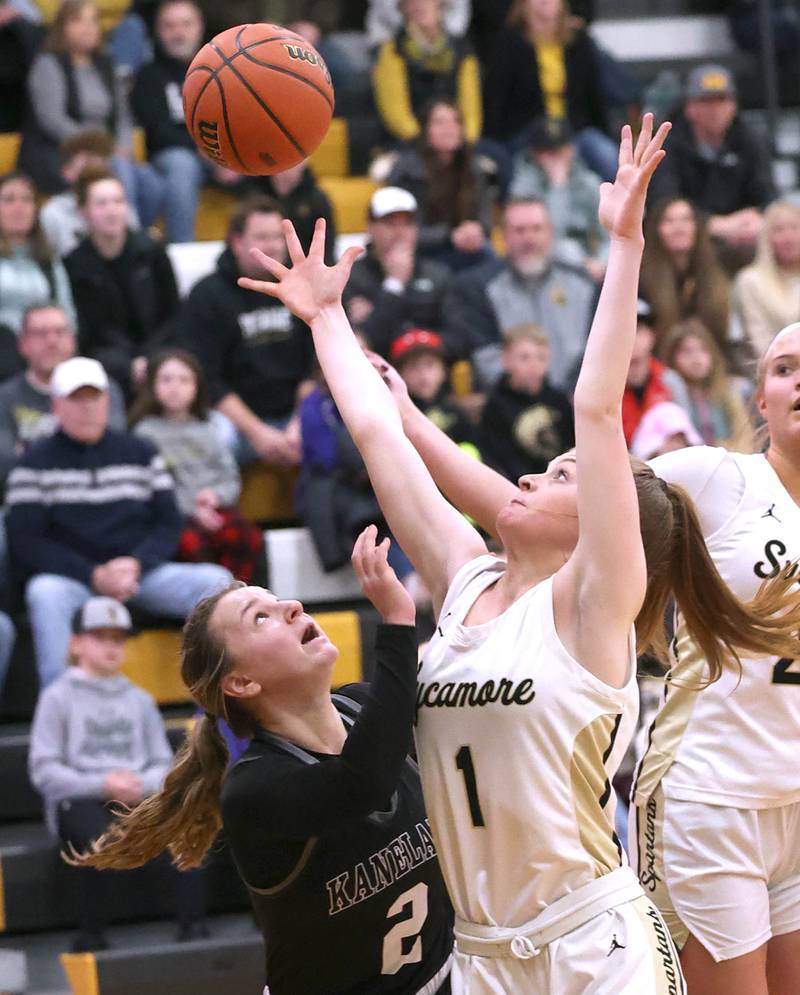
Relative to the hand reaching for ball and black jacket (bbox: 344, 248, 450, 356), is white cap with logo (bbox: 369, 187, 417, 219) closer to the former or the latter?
black jacket (bbox: 344, 248, 450, 356)

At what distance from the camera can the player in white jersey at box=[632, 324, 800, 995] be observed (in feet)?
13.1

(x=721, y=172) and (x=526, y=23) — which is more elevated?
(x=526, y=23)

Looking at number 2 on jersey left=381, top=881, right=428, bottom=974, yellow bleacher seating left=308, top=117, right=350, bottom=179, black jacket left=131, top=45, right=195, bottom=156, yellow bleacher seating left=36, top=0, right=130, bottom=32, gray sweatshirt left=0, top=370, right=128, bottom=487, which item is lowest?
number 2 on jersey left=381, top=881, right=428, bottom=974

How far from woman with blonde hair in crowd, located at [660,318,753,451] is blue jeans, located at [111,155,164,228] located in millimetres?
2979

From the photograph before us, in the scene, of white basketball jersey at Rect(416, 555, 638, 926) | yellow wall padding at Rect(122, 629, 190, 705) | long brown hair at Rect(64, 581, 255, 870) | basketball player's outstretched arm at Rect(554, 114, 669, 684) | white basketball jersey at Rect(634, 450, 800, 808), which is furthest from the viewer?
yellow wall padding at Rect(122, 629, 190, 705)

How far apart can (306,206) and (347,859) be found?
5958 millimetres

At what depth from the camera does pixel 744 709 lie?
13.3ft

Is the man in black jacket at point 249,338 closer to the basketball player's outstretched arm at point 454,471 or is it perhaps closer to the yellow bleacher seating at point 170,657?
the yellow bleacher seating at point 170,657

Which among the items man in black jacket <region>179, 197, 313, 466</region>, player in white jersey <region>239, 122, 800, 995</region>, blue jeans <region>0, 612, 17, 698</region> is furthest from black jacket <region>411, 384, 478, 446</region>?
player in white jersey <region>239, 122, 800, 995</region>

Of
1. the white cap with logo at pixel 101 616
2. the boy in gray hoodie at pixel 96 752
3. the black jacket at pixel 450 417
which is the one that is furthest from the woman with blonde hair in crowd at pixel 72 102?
the boy in gray hoodie at pixel 96 752

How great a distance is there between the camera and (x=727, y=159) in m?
10.4

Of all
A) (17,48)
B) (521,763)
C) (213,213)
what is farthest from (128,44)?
(521,763)

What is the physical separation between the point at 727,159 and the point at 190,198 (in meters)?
3.27

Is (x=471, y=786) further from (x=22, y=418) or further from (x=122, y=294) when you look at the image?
(x=122, y=294)
